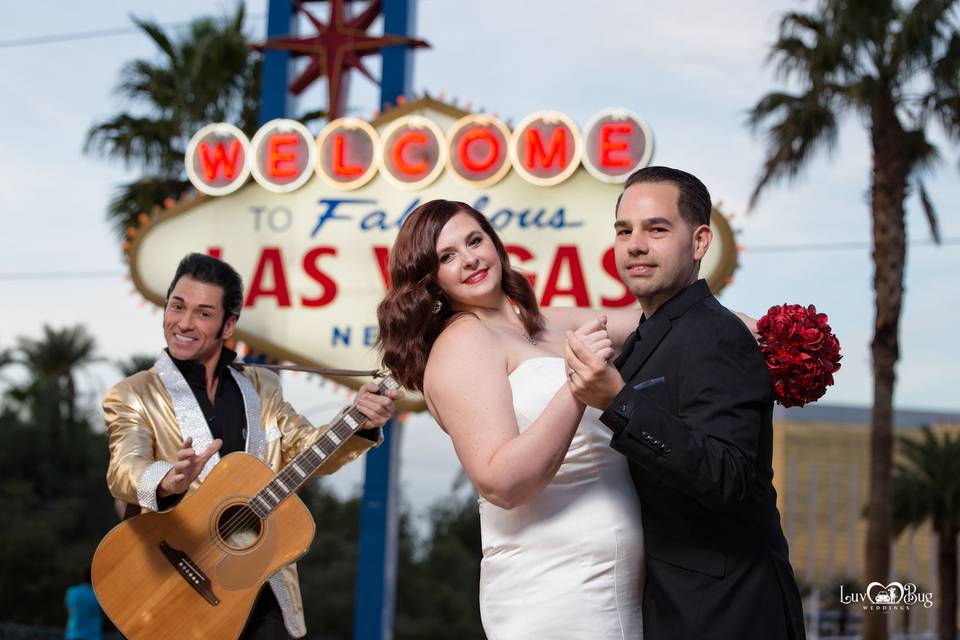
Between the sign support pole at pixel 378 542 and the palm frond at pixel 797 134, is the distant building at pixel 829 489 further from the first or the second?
the sign support pole at pixel 378 542

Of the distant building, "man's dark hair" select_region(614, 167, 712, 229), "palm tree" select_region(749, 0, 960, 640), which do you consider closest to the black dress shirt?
"man's dark hair" select_region(614, 167, 712, 229)

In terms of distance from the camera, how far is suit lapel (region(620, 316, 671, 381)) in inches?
108

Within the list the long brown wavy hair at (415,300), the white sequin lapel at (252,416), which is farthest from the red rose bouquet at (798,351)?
the white sequin lapel at (252,416)

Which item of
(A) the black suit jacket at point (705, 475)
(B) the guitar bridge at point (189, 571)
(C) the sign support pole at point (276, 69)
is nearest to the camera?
(A) the black suit jacket at point (705, 475)

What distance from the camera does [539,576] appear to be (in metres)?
2.93

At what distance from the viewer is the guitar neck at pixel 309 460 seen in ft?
12.9

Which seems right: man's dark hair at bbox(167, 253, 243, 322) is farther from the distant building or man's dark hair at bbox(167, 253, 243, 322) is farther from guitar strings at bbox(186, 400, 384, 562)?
the distant building

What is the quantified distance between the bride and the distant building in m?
55.4

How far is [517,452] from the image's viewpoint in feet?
8.77

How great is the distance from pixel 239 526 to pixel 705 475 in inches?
79.8

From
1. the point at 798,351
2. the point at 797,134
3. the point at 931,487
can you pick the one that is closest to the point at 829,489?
the point at 931,487

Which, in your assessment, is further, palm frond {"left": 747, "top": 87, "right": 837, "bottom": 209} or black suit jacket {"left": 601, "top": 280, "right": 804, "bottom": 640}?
palm frond {"left": 747, "top": 87, "right": 837, "bottom": 209}

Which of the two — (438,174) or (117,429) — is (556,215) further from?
(117,429)

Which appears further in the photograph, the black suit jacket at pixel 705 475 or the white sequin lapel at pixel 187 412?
the white sequin lapel at pixel 187 412
